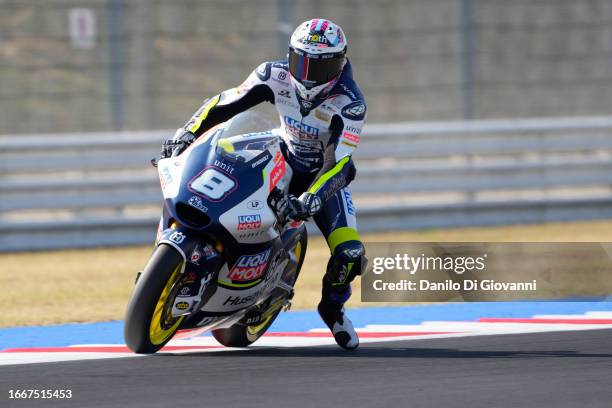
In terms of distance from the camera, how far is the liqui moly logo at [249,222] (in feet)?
20.9

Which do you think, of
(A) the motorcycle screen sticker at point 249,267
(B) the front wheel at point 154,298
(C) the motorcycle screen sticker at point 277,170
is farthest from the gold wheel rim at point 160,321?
(C) the motorcycle screen sticker at point 277,170

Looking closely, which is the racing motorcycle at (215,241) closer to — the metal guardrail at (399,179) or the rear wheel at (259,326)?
the rear wheel at (259,326)

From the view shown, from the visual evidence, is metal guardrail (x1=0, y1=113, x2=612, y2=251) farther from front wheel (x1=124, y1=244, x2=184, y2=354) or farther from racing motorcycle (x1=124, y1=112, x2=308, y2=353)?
front wheel (x1=124, y1=244, x2=184, y2=354)

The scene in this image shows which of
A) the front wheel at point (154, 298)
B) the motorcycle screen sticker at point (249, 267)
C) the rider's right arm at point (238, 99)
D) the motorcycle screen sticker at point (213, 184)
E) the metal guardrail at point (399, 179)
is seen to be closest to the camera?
the front wheel at point (154, 298)

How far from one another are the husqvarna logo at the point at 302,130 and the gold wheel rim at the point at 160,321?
1428mm

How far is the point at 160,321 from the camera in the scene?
251 inches

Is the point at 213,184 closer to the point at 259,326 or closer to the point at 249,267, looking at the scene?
the point at 249,267

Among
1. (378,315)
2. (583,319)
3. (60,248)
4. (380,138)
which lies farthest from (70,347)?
(380,138)

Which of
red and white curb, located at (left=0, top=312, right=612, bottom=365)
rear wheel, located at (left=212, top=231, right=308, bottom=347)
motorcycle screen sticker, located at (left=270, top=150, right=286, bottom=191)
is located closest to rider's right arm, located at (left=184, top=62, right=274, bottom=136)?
motorcycle screen sticker, located at (left=270, top=150, right=286, bottom=191)

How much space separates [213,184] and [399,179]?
7227mm

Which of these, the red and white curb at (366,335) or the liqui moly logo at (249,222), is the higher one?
the liqui moly logo at (249,222)

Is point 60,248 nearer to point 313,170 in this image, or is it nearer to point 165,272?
point 313,170

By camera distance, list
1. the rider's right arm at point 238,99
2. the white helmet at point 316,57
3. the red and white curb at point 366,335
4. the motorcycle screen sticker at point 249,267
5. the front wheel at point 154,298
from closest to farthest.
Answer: the front wheel at point 154,298
the motorcycle screen sticker at point 249,267
the red and white curb at point 366,335
the white helmet at point 316,57
the rider's right arm at point 238,99

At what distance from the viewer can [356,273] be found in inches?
281
